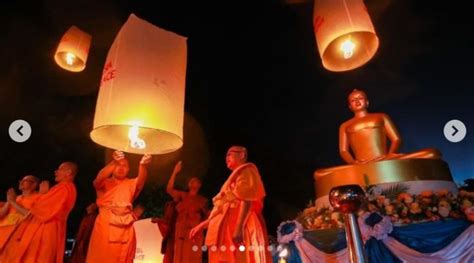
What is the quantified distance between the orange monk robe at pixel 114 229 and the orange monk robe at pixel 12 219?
3.66 ft

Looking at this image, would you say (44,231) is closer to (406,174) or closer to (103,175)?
(103,175)

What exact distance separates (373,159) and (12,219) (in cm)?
490

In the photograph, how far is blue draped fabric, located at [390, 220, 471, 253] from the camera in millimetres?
3242

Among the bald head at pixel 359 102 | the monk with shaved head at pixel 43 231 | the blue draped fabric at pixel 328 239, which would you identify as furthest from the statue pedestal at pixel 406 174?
the monk with shaved head at pixel 43 231

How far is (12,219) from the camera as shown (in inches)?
198

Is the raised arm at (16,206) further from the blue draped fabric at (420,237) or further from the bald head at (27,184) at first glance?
the blue draped fabric at (420,237)

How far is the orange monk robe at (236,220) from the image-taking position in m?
3.32

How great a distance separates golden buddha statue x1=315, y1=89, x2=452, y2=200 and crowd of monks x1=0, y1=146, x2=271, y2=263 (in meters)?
1.32

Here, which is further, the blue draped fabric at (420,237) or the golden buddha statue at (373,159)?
the golden buddha statue at (373,159)

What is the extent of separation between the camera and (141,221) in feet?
23.1

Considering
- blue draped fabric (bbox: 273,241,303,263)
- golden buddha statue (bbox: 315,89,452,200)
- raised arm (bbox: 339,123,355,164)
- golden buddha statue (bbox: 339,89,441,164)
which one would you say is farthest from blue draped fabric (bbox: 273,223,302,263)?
raised arm (bbox: 339,123,355,164)

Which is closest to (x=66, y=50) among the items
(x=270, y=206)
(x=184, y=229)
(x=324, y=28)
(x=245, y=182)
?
(x=245, y=182)

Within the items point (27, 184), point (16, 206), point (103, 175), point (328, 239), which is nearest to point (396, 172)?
point (328, 239)

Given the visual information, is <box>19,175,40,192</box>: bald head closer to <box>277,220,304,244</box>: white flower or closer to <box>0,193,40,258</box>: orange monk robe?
<box>0,193,40,258</box>: orange monk robe
